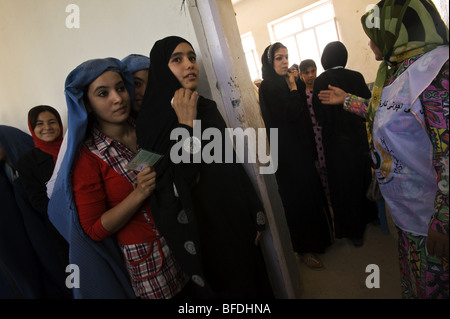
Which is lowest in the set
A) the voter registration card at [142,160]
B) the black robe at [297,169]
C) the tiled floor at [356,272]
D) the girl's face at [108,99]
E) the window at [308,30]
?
the tiled floor at [356,272]

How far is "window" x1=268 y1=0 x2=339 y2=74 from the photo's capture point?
493 cm

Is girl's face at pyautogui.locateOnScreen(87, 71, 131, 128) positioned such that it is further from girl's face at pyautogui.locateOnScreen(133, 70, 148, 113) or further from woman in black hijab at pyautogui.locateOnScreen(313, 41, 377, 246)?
woman in black hijab at pyautogui.locateOnScreen(313, 41, 377, 246)

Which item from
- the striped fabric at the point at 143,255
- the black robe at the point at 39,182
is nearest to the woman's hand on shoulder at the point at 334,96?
the striped fabric at the point at 143,255

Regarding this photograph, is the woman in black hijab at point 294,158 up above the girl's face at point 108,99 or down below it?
below

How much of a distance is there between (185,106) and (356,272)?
67.7 inches

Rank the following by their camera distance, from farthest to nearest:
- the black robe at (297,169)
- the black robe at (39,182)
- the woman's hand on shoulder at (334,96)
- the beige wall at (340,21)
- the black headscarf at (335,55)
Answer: the beige wall at (340,21) < the black headscarf at (335,55) < the black robe at (297,169) < the black robe at (39,182) < the woman's hand on shoulder at (334,96)

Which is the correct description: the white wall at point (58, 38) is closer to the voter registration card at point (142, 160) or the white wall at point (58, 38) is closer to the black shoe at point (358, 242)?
the voter registration card at point (142, 160)

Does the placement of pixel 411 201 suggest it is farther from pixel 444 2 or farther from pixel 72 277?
pixel 72 277

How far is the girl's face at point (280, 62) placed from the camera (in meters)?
1.83

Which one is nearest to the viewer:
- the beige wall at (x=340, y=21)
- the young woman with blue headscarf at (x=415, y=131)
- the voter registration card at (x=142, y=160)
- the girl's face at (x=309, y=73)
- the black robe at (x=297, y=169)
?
the young woman with blue headscarf at (x=415, y=131)

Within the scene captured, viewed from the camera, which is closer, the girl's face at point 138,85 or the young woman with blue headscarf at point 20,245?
the girl's face at point 138,85

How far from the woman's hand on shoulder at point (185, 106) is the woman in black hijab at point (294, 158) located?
0.98m

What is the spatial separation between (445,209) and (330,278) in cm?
126

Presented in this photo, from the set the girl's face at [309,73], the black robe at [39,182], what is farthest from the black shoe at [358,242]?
the black robe at [39,182]
